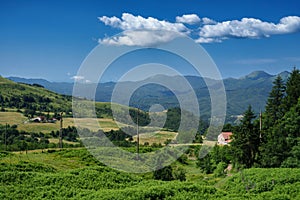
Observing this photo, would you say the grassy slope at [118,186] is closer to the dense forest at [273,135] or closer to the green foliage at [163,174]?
the green foliage at [163,174]

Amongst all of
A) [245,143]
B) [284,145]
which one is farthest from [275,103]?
[284,145]

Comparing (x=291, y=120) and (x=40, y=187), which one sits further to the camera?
(x=291, y=120)

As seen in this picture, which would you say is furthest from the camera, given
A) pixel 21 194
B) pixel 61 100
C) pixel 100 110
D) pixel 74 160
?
pixel 61 100

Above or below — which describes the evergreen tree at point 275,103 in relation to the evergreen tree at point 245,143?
above

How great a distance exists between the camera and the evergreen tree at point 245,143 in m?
37.5

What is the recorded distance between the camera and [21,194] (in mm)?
17750

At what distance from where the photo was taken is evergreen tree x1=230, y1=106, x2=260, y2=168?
37500 mm

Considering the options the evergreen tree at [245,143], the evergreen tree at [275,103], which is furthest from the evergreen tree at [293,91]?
the evergreen tree at [245,143]

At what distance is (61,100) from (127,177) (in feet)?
469

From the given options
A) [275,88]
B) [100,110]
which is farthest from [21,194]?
[100,110]

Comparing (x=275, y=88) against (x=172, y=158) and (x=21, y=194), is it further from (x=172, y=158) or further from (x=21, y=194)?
(x=21, y=194)

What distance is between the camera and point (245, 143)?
37500 mm

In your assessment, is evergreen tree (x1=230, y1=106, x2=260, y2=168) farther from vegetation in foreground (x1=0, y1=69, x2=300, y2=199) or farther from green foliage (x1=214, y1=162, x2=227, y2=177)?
green foliage (x1=214, y1=162, x2=227, y2=177)

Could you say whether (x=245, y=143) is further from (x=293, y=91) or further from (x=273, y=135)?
(x=293, y=91)
